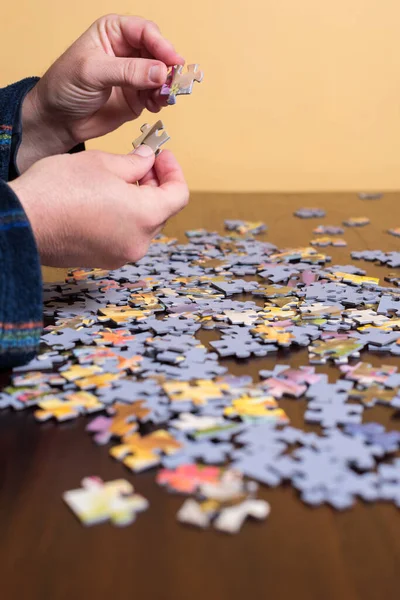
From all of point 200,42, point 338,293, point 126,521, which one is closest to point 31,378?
point 126,521

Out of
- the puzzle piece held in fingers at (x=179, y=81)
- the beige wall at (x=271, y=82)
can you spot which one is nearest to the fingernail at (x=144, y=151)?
the puzzle piece held in fingers at (x=179, y=81)

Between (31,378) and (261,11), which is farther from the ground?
(261,11)

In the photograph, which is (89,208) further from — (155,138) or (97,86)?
(97,86)

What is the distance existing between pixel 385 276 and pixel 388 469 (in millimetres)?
796

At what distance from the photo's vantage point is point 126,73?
139cm

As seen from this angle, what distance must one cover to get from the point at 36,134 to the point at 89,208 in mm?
577

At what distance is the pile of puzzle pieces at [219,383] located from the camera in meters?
0.72

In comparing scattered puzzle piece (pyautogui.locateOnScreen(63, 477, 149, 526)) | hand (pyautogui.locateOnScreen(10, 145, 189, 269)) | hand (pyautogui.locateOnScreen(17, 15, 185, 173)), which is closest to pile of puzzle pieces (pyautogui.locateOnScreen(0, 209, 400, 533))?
scattered puzzle piece (pyautogui.locateOnScreen(63, 477, 149, 526))

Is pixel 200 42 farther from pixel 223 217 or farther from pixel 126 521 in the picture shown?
pixel 126 521

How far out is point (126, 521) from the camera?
26.4 inches

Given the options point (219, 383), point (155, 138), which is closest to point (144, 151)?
point (155, 138)

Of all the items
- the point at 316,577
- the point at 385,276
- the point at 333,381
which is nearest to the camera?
the point at 316,577

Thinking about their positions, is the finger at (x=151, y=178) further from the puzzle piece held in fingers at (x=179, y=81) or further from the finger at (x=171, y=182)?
the puzzle piece held in fingers at (x=179, y=81)

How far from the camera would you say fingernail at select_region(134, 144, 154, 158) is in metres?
1.27
